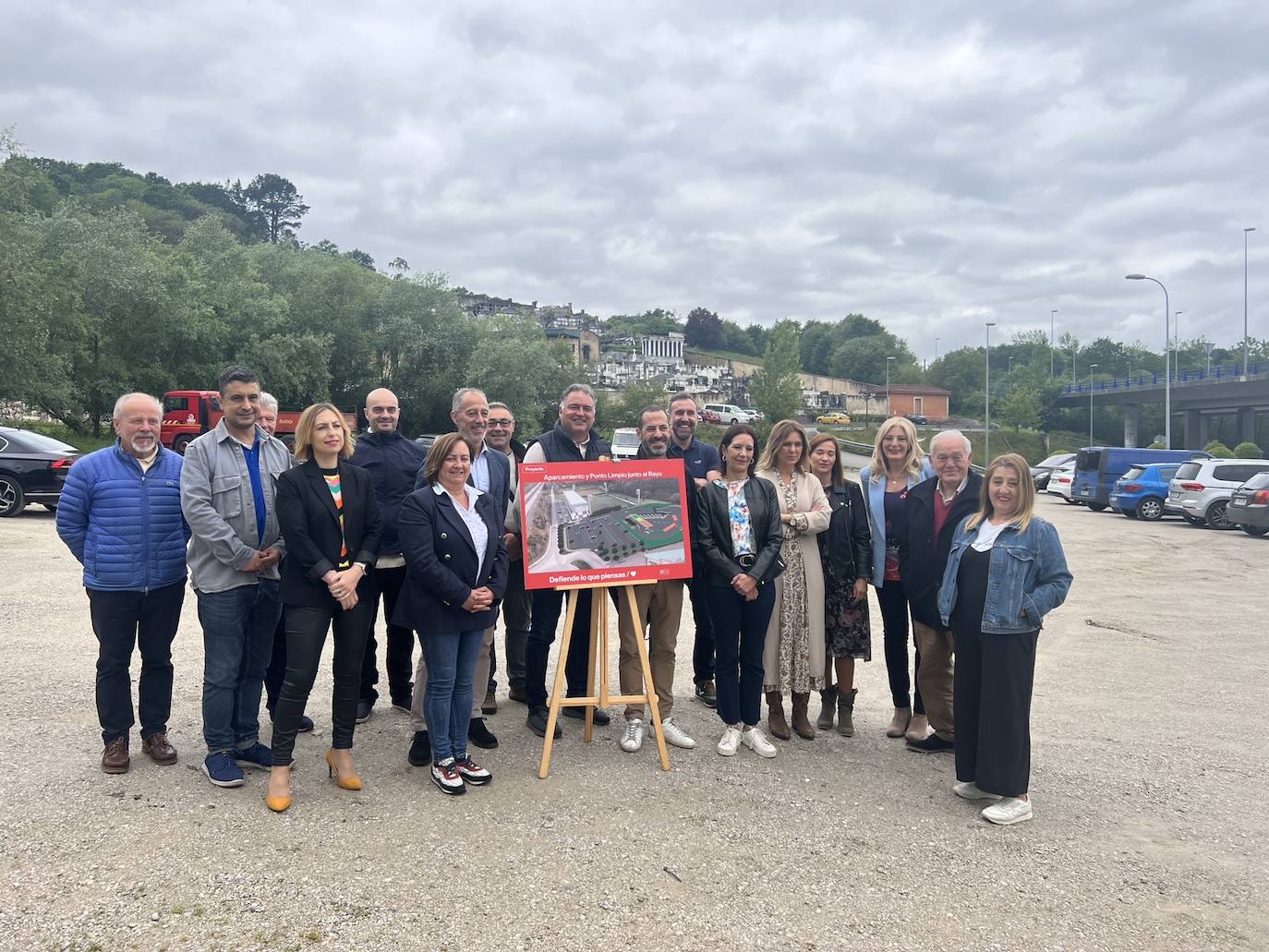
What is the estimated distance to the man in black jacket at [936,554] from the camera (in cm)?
503

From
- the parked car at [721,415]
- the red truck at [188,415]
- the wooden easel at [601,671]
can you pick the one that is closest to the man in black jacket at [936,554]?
the wooden easel at [601,671]

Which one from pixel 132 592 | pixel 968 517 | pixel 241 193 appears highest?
pixel 241 193

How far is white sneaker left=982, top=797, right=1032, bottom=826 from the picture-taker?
4.24 m

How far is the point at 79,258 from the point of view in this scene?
1287 inches

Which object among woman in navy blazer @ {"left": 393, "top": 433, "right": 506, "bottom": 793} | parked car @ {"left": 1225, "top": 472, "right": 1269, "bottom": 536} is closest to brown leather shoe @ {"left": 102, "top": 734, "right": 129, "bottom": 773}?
woman in navy blazer @ {"left": 393, "top": 433, "right": 506, "bottom": 793}

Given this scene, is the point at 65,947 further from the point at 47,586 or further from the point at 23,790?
the point at 47,586

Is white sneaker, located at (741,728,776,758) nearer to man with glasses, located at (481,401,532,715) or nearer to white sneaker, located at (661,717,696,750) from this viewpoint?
white sneaker, located at (661,717,696,750)

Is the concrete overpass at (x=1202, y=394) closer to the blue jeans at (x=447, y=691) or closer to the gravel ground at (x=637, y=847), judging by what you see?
the gravel ground at (x=637, y=847)

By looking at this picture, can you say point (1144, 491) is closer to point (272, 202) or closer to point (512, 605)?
point (512, 605)

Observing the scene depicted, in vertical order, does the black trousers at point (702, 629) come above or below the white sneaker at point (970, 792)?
above

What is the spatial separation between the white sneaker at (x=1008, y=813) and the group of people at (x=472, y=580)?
0.04ft

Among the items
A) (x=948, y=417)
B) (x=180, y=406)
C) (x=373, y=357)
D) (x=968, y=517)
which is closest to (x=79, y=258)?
(x=180, y=406)

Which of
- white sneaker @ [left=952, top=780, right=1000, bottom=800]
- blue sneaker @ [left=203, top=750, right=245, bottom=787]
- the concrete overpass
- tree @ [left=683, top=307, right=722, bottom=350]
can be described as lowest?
white sneaker @ [left=952, top=780, right=1000, bottom=800]

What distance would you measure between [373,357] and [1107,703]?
157 feet
